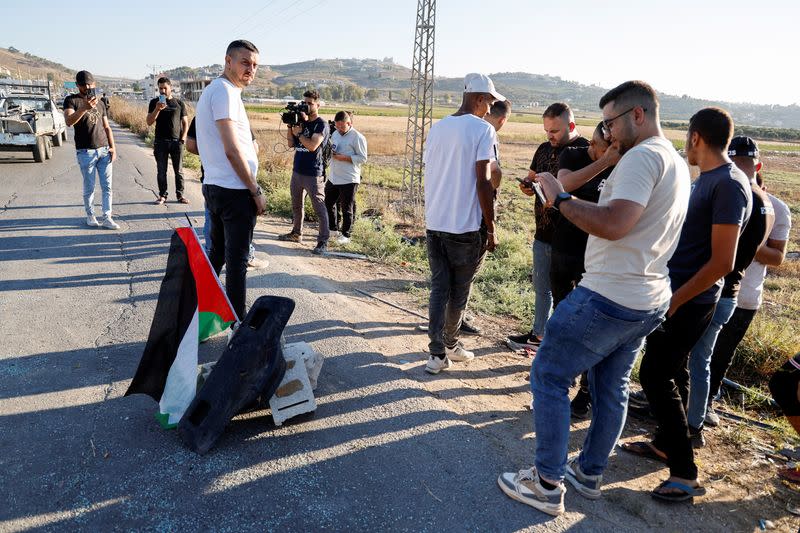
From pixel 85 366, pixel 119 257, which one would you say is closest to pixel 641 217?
pixel 85 366

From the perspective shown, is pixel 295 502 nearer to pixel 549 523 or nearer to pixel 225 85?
pixel 549 523

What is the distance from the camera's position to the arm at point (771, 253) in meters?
3.62

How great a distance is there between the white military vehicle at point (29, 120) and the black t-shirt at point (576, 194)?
15888 mm

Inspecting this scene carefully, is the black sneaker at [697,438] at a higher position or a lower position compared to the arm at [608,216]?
lower

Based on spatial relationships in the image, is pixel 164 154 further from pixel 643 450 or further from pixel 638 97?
pixel 643 450

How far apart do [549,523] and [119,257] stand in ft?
19.1

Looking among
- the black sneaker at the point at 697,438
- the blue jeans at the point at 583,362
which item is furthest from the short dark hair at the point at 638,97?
the black sneaker at the point at 697,438

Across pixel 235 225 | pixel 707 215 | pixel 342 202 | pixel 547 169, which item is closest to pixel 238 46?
pixel 235 225

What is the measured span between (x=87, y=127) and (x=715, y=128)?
7.51 meters

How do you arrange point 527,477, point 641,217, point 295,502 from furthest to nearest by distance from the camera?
1. point 527,477
2. point 295,502
3. point 641,217

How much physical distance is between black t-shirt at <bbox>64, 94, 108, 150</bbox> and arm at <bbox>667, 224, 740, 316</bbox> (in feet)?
24.7

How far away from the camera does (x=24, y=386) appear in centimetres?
346

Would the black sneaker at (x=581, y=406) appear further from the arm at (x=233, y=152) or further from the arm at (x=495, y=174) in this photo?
the arm at (x=233, y=152)

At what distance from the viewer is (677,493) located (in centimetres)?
288
